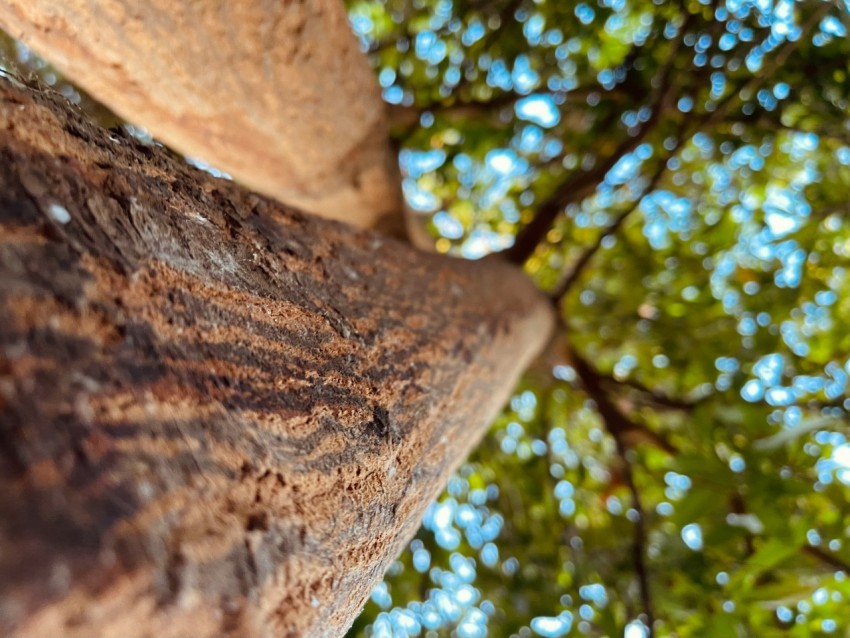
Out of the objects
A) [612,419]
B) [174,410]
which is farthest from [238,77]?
[612,419]

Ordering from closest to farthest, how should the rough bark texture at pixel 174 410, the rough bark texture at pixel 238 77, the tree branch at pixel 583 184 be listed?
the rough bark texture at pixel 174 410 < the rough bark texture at pixel 238 77 < the tree branch at pixel 583 184

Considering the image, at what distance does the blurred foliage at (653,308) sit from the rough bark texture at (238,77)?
1.71ft

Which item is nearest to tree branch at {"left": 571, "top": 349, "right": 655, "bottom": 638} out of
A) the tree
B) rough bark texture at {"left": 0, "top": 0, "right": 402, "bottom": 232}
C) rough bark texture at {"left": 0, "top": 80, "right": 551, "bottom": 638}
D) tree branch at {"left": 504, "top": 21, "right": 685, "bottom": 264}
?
the tree

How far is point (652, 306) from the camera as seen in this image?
2219 millimetres

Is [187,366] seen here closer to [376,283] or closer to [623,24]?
[376,283]

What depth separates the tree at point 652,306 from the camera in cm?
143

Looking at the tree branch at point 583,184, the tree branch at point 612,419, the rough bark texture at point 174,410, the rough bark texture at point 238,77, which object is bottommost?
the tree branch at point 612,419

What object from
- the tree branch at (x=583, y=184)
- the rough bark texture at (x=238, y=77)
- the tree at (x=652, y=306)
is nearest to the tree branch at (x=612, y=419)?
the tree at (x=652, y=306)

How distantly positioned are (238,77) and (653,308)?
160 centimetres

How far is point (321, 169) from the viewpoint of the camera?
1.48m

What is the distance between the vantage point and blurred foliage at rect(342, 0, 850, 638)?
143cm

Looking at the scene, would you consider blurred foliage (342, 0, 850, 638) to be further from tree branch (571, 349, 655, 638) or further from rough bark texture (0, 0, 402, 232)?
rough bark texture (0, 0, 402, 232)

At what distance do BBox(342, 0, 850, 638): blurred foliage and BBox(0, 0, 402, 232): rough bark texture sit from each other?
1.71 ft

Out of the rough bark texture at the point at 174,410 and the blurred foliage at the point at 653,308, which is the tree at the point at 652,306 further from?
the rough bark texture at the point at 174,410
